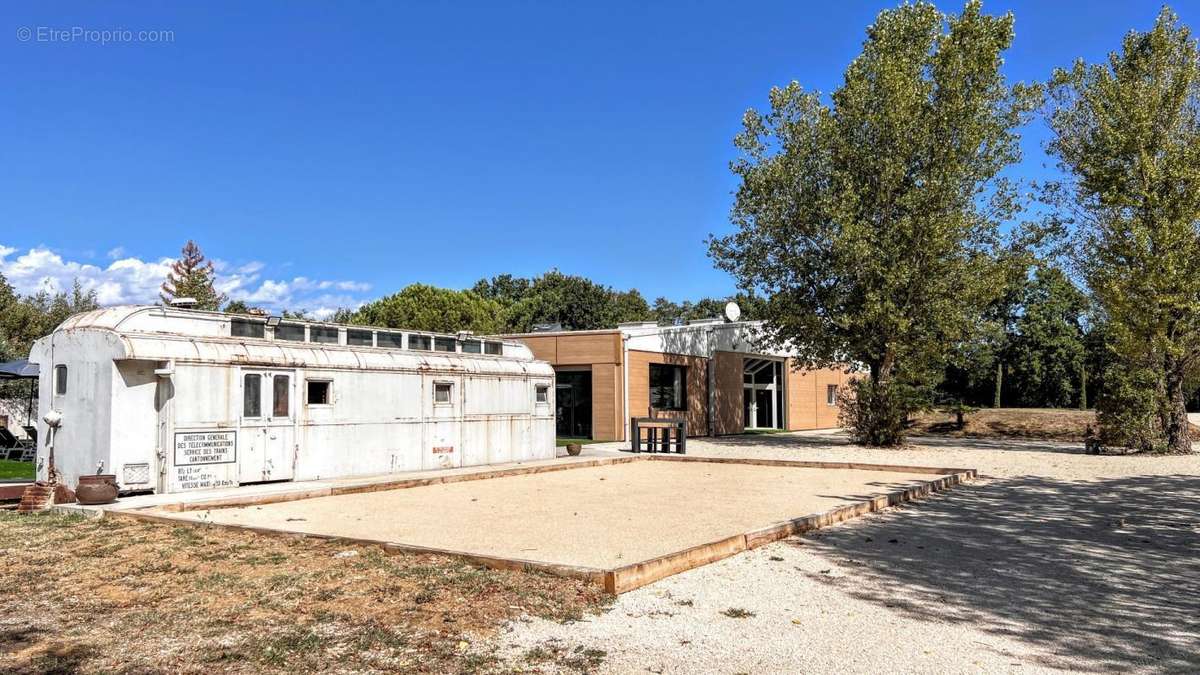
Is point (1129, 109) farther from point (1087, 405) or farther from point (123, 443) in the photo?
point (1087, 405)

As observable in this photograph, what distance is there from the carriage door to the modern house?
47.8ft

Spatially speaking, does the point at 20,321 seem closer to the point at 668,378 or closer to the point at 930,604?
the point at 668,378

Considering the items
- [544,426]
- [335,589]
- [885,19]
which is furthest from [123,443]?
[885,19]

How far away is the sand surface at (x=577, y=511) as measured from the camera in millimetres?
8703

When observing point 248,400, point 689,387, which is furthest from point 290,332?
point 689,387

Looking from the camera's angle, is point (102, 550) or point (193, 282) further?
point (193, 282)

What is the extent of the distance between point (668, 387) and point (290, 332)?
57.2ft

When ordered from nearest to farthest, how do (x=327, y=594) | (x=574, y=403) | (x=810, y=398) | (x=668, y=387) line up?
(x=327, y=594), (x=574, y=403), (x=668, y=387), (x=810, y=398)

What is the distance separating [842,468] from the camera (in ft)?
61.8

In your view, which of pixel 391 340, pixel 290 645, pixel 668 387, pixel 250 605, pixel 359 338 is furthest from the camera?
pixel 668 387

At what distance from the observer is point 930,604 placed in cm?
653

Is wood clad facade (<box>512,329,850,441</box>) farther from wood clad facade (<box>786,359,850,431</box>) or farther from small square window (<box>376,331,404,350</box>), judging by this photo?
small square window (<box>376,331,404,350</box>)

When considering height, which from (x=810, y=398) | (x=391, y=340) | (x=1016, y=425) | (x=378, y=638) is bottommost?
(x=1016, y=425)

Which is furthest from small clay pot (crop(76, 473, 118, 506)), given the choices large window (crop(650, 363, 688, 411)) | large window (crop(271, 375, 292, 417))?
large window (crop(650, 363, 688, 411))
